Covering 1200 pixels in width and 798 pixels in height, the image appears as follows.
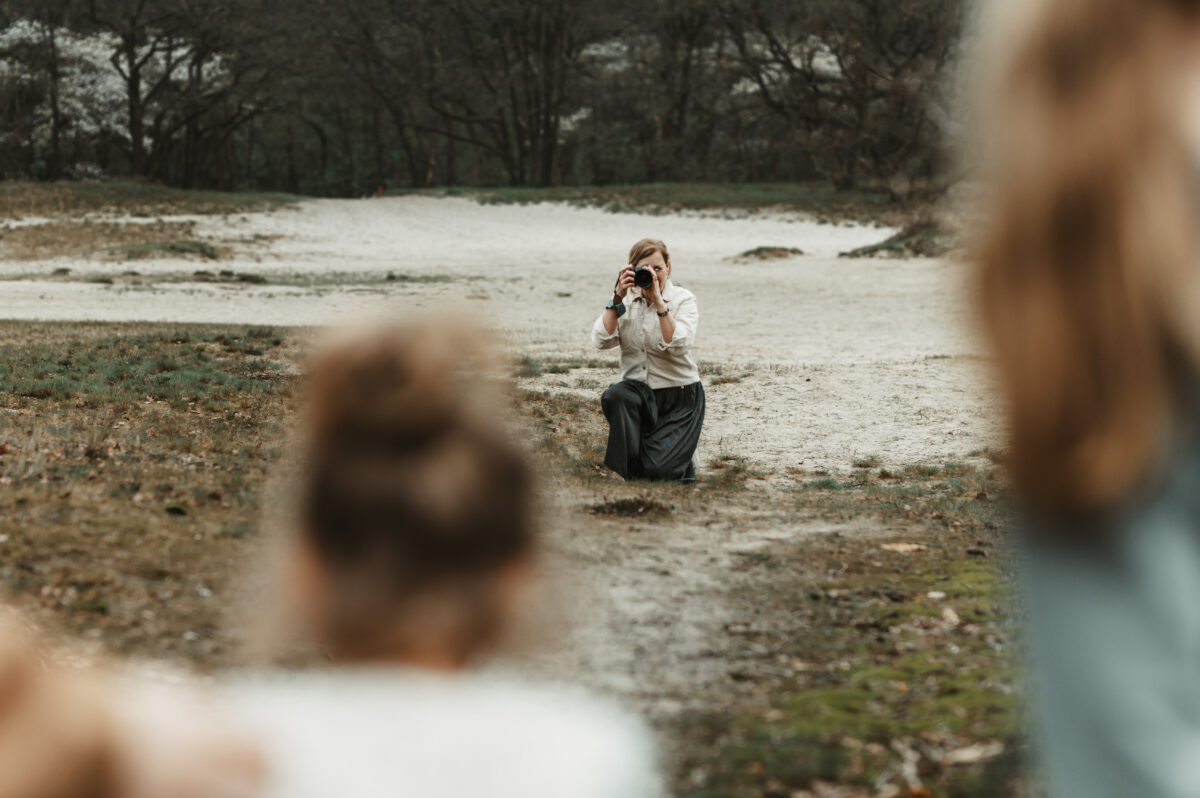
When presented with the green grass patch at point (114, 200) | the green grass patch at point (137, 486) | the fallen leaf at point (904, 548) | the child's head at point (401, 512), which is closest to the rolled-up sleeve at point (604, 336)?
the green grass patch at point (137, 486)

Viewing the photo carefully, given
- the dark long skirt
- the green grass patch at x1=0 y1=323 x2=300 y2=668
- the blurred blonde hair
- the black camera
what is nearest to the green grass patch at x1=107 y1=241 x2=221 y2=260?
the green grass patch at x1=0 y1=323 x2=300 y2=668

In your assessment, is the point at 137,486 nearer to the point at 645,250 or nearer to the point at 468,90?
the point at 645,250

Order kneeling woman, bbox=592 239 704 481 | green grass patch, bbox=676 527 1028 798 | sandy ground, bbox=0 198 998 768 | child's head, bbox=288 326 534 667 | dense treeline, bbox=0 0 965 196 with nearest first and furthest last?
child's head, bbox=288 326 534 667 → green grass patch, bbox=676 527 1028 798 → sandy ground, bbox=0 198 998 768 → kneeling woman, bbox=592 239 704 481 → dense treeline, bbox=0 0 965 196

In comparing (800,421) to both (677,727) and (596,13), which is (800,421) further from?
(596,13)

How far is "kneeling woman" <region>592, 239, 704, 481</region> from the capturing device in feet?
27.6

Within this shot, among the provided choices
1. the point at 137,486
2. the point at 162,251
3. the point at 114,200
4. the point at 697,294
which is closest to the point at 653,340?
the point at 137,486

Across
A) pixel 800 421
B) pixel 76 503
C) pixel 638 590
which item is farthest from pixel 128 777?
pixel 800 421

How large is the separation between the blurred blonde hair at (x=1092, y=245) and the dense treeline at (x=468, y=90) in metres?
32.0

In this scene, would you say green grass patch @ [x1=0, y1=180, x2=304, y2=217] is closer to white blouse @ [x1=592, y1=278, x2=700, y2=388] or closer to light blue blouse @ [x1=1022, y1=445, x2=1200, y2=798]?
white blouse @ [x1=592, y1=278, x2=700, y2=388]

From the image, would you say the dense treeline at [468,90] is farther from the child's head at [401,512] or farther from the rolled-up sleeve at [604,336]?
the child's head at [401,512]

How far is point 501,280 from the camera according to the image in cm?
2306

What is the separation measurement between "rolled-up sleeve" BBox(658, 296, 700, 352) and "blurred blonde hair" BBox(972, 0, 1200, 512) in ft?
23.7

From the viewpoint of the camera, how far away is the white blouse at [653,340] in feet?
27.8

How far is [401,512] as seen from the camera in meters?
1.60
